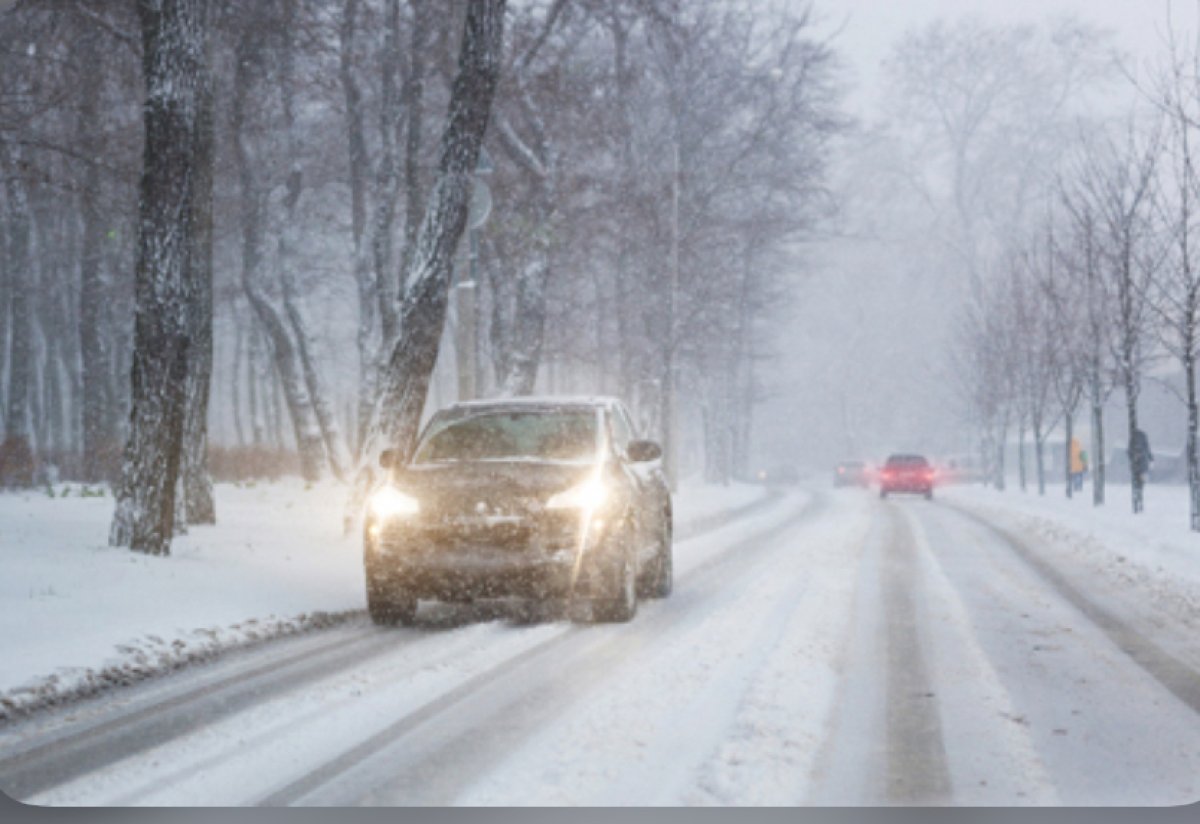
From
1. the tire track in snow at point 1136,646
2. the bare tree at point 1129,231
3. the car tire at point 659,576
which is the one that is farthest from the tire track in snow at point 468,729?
the bare tree at point 1129,231

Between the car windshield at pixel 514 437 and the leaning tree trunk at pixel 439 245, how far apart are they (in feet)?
12.9

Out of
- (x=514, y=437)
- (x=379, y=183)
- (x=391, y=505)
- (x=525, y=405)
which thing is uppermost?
(x=379, y=183)

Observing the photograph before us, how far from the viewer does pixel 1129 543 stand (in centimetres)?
1753

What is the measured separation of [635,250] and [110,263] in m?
13.3

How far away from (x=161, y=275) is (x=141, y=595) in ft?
10.1

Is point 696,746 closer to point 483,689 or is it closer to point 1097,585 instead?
point 483,689

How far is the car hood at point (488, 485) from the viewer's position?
1002 cm

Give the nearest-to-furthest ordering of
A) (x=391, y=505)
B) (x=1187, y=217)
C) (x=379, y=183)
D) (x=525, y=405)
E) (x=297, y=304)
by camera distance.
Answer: (x=391, y=505) < (x=525, y=405) < (x=1187, y=217) < (x=379, y=183) < (x=297, y=304)

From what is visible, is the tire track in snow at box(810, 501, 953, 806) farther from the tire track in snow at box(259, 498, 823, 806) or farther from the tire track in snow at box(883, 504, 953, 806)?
the tire track in snow at box(259, 498, 823, 806)

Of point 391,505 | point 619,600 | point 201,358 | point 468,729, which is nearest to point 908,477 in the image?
point 201,358

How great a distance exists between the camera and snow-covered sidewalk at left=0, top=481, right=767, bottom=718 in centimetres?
806

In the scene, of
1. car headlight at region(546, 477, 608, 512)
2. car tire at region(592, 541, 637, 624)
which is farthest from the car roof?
car tire at region(592, 541, 637, 624)

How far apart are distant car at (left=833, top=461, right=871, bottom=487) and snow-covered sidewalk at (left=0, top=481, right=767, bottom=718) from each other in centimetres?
4272

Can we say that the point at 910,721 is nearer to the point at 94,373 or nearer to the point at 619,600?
the point at 619,600
